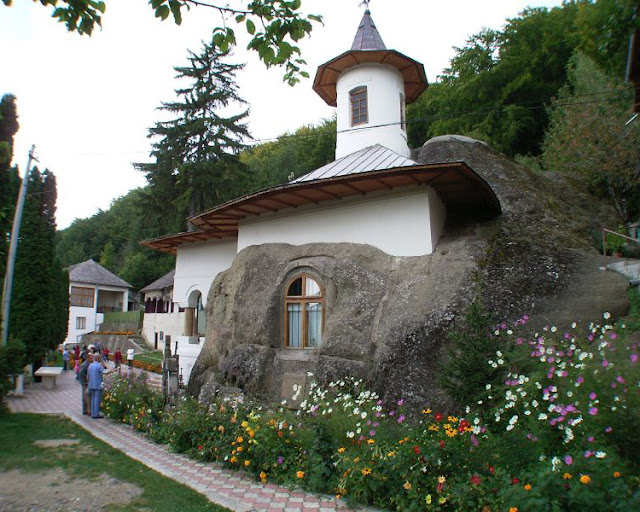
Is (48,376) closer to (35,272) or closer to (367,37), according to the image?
(35,272)

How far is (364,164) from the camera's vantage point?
35.3 ft

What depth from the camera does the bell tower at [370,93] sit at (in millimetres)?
13906

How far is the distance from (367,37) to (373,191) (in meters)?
7.92

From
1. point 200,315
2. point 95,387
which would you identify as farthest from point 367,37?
point 95,387

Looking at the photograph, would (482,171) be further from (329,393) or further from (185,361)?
(185,361)

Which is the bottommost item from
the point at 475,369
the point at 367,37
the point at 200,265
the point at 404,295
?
the point at 475,369

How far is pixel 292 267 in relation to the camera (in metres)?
10.4

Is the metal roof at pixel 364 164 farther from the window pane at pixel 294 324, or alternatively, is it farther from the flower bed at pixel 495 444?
the flower bed at pixel 495 444

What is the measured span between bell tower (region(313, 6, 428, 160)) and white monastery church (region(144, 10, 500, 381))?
33 mm

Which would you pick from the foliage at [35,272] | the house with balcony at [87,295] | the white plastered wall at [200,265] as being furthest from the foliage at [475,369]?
the house with balcony at [87,295]

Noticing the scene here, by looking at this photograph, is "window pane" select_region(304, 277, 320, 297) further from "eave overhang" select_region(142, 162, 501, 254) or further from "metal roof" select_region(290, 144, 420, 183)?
"metal roof" select_region(290, 144, 420, 183)

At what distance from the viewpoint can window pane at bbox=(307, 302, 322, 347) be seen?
991 centimetres

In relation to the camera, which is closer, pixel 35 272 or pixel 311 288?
pixel 311 288

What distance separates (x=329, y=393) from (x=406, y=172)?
454 centimetres
